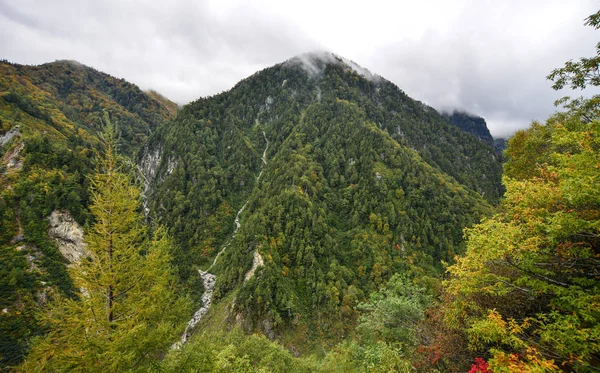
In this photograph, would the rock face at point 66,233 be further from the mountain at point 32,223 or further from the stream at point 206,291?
the stream at point 206,291

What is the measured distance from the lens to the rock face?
80.8m

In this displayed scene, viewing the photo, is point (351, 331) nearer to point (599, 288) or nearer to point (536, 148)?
point (536, 148)

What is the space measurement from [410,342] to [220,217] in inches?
5172

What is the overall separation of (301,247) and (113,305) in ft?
283

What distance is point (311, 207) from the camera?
356 feet

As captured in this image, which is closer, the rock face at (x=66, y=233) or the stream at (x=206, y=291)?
the rock face at (x=66, y=233)

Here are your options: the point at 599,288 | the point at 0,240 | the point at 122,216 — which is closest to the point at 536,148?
the point at 599,288

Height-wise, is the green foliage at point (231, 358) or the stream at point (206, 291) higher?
the green foliage at point (231, 358)

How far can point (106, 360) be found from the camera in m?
8.45

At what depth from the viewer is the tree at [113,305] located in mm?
8445

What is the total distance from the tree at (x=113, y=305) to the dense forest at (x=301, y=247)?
0.33 feet

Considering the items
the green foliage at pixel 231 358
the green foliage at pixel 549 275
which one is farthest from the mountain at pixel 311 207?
the green foliage at pixel 549 275

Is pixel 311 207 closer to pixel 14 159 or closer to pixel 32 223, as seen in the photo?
pixel 32 223

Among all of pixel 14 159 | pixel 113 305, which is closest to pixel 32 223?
pixel 14 159
